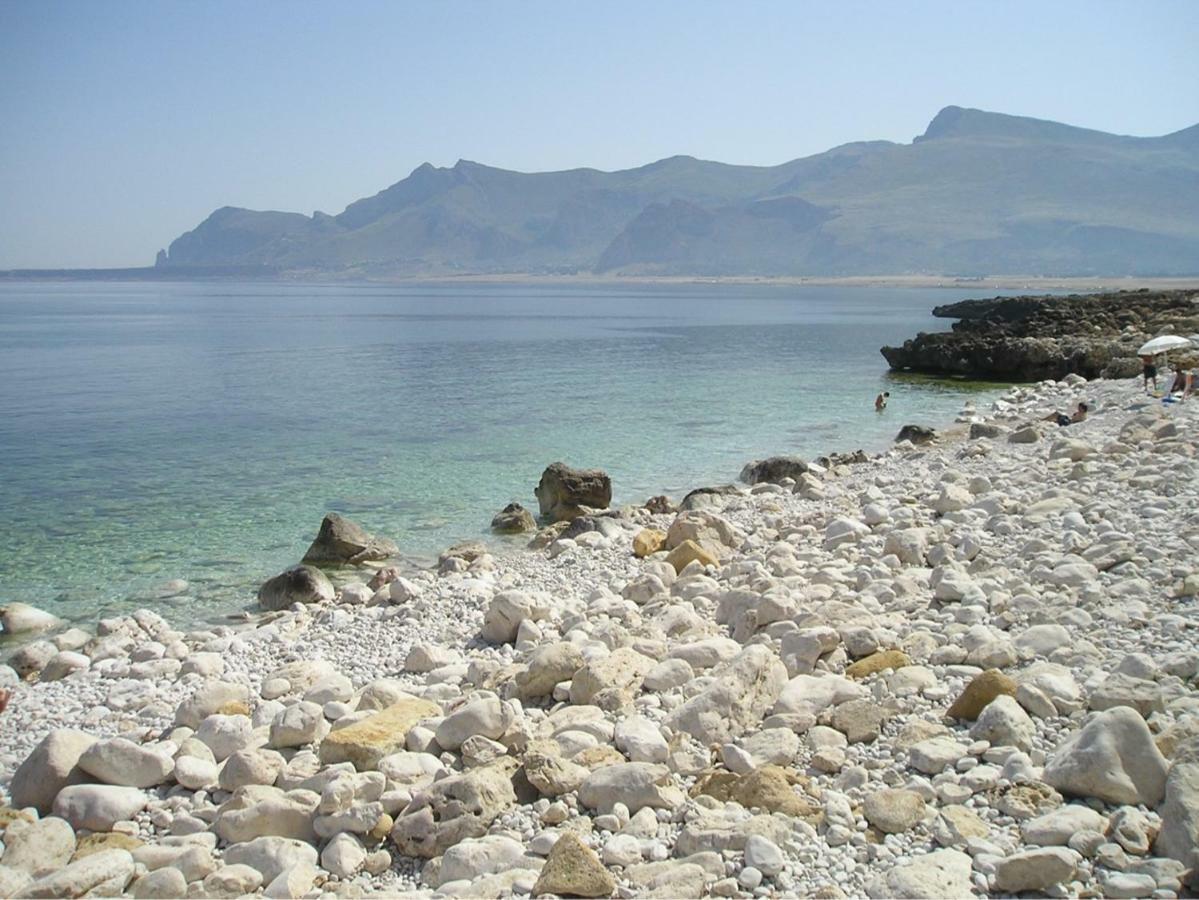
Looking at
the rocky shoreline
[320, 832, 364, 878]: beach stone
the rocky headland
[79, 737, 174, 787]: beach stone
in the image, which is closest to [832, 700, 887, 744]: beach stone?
the rocky shoreline

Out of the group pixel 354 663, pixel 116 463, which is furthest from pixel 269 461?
pixel 354 663

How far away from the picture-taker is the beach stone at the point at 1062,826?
451 centimetres

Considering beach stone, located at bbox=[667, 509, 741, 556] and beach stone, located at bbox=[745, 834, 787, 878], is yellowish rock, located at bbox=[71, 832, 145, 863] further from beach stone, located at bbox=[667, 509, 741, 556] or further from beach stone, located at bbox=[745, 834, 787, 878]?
A: beach stone, located at bbox=[667, 509, 741, 556]

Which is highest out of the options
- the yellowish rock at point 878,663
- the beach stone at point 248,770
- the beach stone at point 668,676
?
the yellowish rock at point 878,663

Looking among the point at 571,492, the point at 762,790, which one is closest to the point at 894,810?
the point at 762,790

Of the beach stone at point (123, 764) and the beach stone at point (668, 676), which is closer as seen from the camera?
the beach stone at point (123, 764)

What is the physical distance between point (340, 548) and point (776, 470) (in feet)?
31.7

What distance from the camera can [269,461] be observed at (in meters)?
23.3

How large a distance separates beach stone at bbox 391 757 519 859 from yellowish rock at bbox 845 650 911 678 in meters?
3.01

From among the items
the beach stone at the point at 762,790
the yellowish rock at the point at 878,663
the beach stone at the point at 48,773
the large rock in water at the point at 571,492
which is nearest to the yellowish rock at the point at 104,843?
the beach stone at the point at 48,773

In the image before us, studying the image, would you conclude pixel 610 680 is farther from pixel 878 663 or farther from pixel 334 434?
pixel 334 434

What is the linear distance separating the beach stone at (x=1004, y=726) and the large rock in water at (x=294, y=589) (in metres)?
9.14

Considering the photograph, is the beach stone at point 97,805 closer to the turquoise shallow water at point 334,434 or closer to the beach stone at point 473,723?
the beach stone at point 473,723

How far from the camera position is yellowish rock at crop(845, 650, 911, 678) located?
23.0 ft
